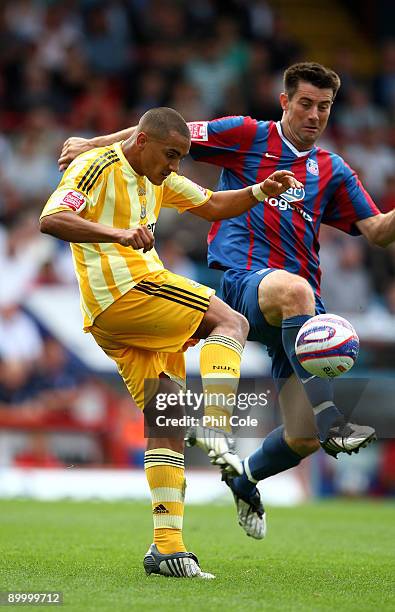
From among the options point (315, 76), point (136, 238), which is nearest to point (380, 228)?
point (315, 76)

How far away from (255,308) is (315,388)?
26.5 inches

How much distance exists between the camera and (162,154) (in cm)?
589

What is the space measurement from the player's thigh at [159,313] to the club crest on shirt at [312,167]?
5.71 ft

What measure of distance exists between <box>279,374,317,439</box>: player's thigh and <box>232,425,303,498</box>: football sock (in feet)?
0.34

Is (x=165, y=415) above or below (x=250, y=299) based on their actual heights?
below

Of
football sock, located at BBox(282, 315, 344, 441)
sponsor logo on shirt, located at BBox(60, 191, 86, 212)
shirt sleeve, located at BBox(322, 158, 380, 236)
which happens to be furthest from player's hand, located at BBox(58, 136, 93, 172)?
shirt sleeve, located at BBox(322, 158, 380, 236)

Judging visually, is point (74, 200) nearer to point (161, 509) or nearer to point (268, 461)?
point (161, 509)

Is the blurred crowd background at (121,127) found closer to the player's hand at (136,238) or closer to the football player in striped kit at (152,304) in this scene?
the football player in striped kit at (152,304)

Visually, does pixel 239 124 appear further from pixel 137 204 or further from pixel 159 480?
pixel 159 480

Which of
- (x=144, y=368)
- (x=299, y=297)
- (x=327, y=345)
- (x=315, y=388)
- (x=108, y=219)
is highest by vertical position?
(x=108, y=219)

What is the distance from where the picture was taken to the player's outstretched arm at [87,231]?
17.7 feet

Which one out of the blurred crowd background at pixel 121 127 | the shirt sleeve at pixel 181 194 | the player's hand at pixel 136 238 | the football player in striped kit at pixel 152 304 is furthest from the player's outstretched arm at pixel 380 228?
the blurred crowd background at pixel 121 127

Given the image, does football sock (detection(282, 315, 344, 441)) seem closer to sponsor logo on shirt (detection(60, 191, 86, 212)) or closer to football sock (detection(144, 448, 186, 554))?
football sock (detection(144, 448, 186, 554))

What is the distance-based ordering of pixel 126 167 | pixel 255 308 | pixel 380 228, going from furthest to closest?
1. pixel 380 228
2. pixel 255 308
3. pixel 126 167
